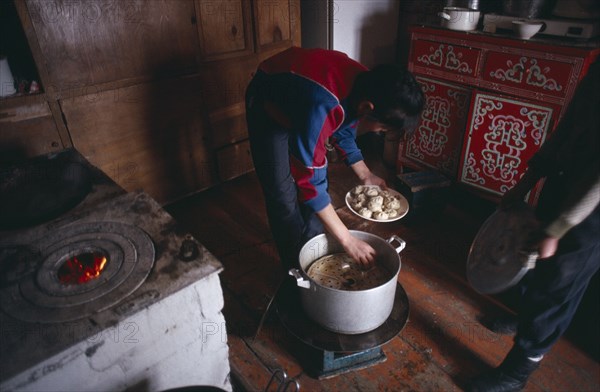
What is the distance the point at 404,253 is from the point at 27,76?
2716 mm

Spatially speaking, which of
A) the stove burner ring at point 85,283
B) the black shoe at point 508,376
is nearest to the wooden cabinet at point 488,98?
the black shoe at point 508,376

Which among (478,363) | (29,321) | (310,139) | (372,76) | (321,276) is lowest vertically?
(478,363)

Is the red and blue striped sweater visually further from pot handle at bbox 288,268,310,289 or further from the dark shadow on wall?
Result: the dark shadow on wall

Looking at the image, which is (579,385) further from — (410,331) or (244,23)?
(244,23)

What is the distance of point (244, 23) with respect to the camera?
3068 millimetres

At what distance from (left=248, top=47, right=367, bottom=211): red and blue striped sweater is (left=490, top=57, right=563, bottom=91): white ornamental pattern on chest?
4.91 ft

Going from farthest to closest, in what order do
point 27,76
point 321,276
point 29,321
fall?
point 27,76
point 321,276
point 29,321

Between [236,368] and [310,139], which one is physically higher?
[310,139]

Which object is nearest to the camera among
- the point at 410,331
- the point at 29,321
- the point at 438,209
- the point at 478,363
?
the point at 29,321

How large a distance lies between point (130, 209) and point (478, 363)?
72.9 inches

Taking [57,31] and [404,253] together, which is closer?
[57,31]

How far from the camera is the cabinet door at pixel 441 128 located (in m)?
3.01

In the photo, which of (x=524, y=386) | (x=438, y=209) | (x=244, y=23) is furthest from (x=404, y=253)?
(x=244, y=23)

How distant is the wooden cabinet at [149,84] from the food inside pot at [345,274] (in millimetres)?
1739
